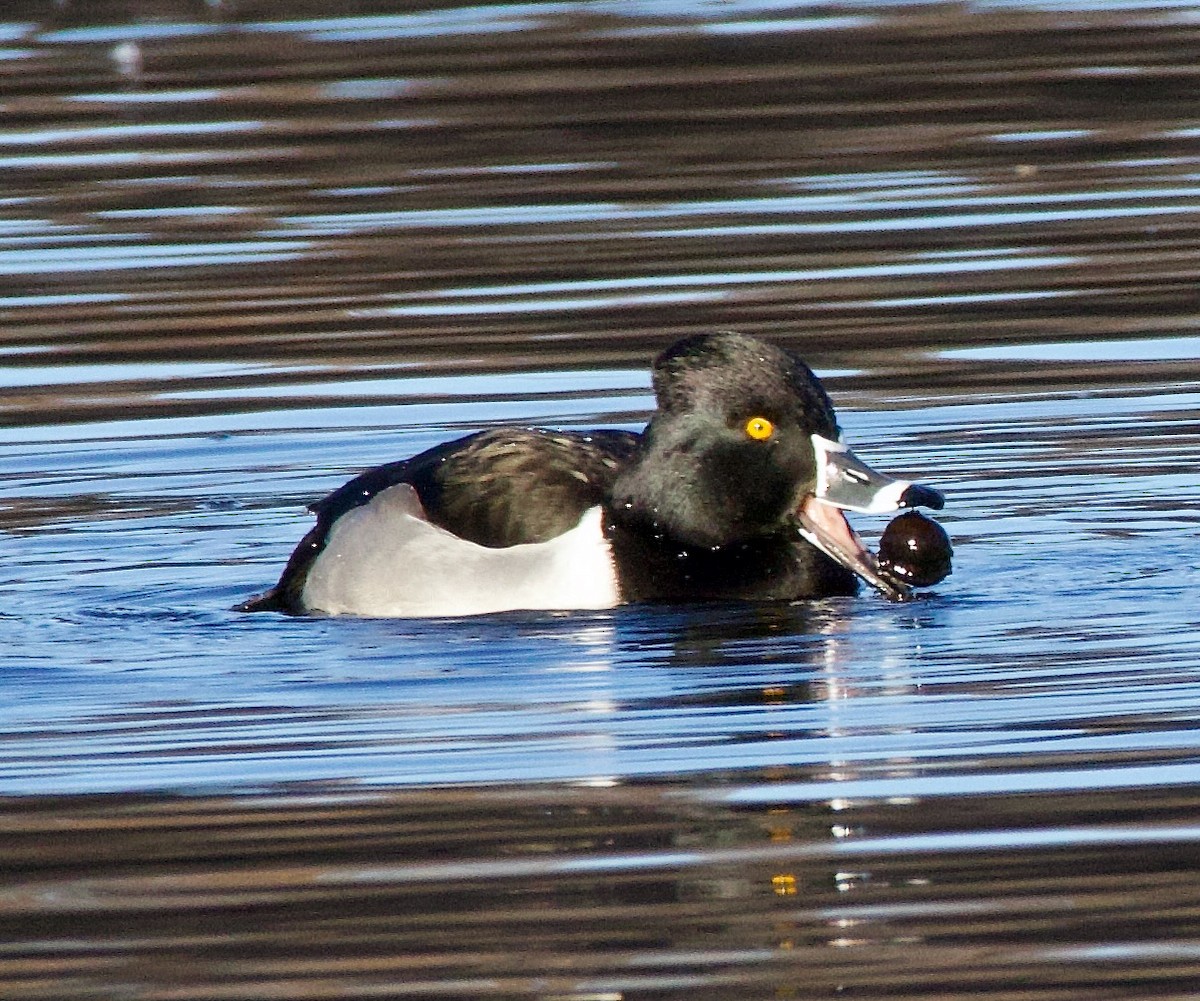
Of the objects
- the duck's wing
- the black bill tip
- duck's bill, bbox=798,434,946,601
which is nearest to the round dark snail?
duck's bill, bbox=798,434,946,601

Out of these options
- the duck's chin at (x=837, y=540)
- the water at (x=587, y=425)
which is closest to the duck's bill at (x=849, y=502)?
the duck's chin at (x=837, y=540)

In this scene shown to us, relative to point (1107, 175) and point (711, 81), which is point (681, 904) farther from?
point (711, 81)

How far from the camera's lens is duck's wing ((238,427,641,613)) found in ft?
30.0

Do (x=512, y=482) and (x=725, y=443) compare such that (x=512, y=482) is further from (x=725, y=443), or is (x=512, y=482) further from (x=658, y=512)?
(x=725, y=443)

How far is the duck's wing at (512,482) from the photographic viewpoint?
360 inches

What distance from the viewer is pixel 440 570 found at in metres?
9.19

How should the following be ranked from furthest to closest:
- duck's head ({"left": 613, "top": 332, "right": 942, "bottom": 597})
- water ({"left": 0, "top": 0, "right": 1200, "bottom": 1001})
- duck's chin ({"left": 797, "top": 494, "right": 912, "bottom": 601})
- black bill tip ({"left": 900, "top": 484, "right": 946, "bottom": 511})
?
duck's chin ({"left": 797, "top": 494, "right": 912, "bottom": 601}), duck's head ({"left": 613, "top": 332, "right": 942, "bottom": 597}), black bill tip ({"left": 900, "top": 484, "right": 946, "bottom": 511}), water ({"left": 0, "top": 0, "right": 1200, "bottom": 1001})

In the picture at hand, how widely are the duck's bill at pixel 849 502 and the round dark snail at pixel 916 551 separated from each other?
4 cm

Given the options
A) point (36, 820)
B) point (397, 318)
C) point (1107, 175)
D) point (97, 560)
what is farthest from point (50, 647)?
point (1107, 175)

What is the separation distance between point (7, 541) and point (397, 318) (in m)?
3.85

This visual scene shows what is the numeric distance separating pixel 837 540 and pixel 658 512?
0.55 m

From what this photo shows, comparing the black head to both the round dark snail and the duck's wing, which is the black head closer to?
the duck's wing

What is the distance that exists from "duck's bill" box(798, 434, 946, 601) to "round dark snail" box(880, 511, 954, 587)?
0.04 m

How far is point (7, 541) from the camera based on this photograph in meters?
10.6
